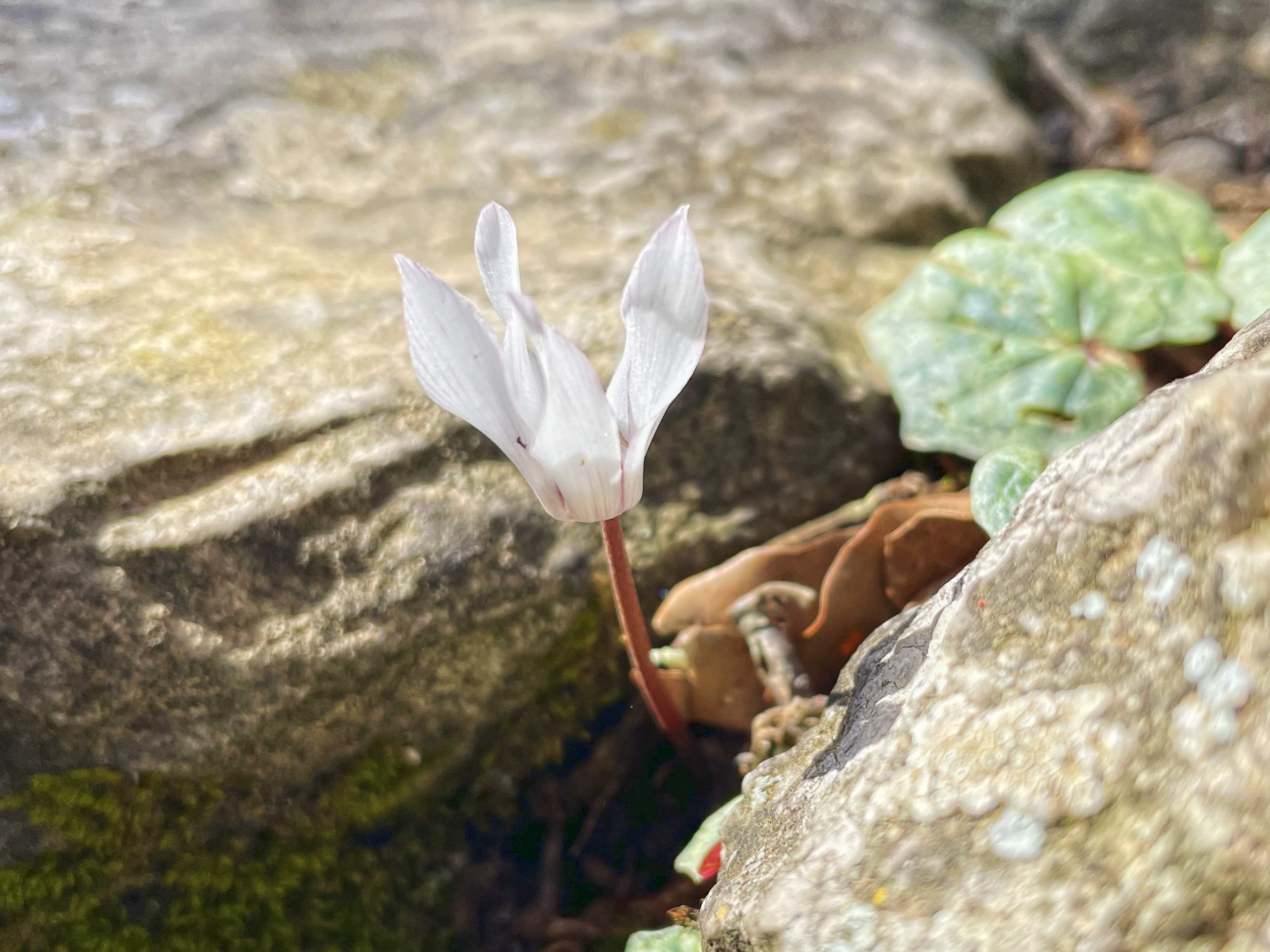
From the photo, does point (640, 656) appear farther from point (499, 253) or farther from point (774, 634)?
point (499, 253)

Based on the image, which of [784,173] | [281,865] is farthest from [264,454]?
[784,173]

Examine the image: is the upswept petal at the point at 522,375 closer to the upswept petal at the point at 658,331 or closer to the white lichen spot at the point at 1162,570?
the upswept petal at the point at 658,331

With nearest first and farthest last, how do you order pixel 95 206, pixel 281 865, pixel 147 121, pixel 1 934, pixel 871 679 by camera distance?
pixel 871 679, pixel 1 934, pixel 281 865, pixel 95 206, pixel 147 121

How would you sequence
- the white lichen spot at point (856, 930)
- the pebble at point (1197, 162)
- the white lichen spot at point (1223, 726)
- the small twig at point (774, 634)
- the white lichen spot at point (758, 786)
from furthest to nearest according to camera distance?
the pebble at point (1197, 162) < the small twig at point (774, 634) < the white lichen spot at point (758, 786) < the white lichen spot at point (856, 930) < the white lichen spot at point (1223, 726)

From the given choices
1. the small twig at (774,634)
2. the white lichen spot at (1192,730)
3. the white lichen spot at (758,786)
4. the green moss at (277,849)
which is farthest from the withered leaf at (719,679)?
the white lichen spot at (1192,730)

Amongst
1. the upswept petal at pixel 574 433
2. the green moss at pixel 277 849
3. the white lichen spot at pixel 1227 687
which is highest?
the upswept petal at pixel 574 433

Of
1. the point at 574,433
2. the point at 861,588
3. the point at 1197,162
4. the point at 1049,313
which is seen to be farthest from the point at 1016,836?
the point at 1197,162

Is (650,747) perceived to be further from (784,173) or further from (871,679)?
(784,173)

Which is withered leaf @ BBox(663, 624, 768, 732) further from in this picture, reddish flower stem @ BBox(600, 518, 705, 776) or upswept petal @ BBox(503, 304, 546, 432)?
upswept petal @ BBox(503, 304, 546, 432)
